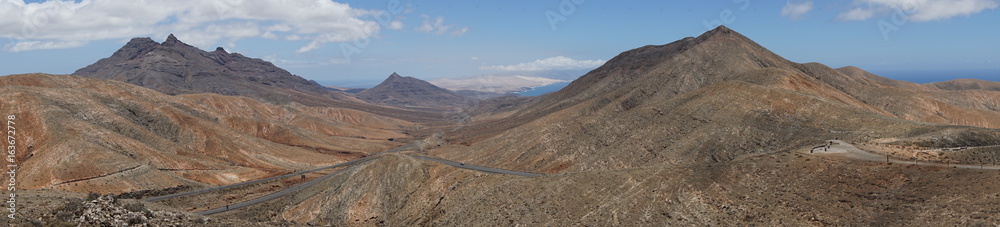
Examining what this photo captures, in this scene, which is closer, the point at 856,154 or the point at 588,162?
the point at 856,154

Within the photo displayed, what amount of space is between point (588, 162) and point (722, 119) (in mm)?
22330

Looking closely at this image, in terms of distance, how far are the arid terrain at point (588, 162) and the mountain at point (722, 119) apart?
1.40 ft

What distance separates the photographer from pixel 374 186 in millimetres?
71750

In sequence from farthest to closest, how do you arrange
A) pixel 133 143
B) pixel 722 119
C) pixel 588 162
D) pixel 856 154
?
1. pixel 133 143
2. pixel 588 162
3. pixel 722 119
4. pixel 856 154

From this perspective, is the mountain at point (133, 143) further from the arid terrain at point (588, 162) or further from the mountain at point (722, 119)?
the mountain at point (722, 119)

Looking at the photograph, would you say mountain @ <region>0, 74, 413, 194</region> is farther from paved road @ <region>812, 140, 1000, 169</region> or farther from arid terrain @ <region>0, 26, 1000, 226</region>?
paved road @ <region>812, 140, 1000, 169</region>

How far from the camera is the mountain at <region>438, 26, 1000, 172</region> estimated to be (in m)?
76.6

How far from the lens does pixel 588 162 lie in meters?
92.1

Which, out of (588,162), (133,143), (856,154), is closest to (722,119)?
(588,162)

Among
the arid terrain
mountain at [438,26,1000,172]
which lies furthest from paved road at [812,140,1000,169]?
mountain at [438,26,1000,172]

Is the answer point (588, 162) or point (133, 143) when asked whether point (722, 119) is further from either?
point (133, 143)

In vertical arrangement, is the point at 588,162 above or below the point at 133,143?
below

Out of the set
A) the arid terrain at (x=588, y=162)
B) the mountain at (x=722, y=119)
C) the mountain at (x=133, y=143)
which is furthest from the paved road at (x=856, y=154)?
the mountain at (x=133, y=143)

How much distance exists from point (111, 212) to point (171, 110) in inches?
4223
